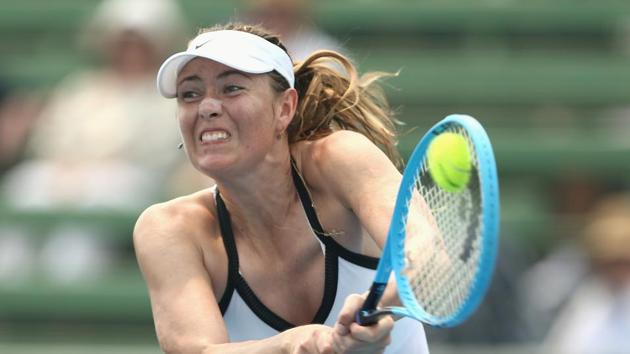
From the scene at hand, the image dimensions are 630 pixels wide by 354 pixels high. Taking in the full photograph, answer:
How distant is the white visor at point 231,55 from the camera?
12.5ft

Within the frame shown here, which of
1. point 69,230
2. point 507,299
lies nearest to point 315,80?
point 507,299

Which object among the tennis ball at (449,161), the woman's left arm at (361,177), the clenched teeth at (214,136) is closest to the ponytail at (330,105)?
the woman's left arm at (361,177)

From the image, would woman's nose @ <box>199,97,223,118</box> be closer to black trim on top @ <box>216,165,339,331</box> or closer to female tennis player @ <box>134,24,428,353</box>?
female tennis player @ <box>134,24,428,353</box>

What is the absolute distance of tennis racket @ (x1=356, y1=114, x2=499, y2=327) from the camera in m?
2.90

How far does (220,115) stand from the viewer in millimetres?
3822

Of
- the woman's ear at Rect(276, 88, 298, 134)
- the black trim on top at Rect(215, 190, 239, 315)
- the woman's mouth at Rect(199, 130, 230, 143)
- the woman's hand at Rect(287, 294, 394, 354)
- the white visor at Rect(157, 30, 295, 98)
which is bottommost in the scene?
the woman's hand at Rect(287, 294, 394, 354)

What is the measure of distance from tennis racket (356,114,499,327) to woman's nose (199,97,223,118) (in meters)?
0.64

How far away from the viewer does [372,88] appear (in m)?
4.54

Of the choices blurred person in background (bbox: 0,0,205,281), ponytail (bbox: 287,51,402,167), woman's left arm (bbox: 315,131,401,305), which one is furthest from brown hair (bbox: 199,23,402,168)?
blurred person in background (bbox: 0,0,205,281)

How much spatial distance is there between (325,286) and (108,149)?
3.35 metres

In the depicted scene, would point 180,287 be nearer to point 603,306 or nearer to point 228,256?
point 228,256

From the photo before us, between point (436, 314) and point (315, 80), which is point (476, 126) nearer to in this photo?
point (436, 314)

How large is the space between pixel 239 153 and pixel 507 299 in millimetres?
2873

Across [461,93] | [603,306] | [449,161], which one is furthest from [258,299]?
[461,93]
